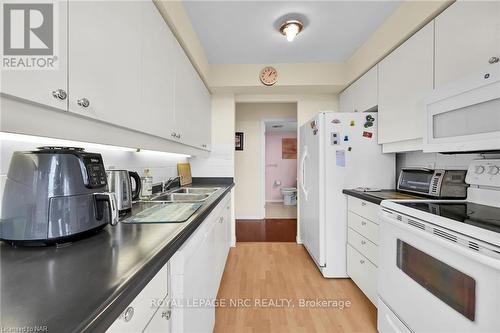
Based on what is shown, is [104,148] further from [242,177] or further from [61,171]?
[242,177]

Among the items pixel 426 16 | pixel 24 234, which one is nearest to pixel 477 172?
pixel 426 16

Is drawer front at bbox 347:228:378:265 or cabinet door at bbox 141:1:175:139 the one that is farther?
drawer front at bbox 347:228:378:265

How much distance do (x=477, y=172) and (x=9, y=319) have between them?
212 centimetres

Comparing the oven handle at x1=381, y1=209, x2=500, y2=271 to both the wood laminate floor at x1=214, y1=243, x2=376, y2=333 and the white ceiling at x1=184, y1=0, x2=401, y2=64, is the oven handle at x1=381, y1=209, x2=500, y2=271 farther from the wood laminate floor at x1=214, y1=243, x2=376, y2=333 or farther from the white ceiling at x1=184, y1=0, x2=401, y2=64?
the white ceiling at x1=184, y1=0, x2=401, y2=64

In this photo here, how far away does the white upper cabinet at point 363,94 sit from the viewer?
2.20 meters

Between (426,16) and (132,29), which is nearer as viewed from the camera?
(132,29)

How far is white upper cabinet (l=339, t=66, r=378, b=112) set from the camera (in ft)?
7.20

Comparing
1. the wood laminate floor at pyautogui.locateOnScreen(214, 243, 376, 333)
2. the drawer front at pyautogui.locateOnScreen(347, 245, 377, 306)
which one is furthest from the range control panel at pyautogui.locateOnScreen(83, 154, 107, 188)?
the drawer front at pyautogui.locateOnScreen(347, 245, 377, 306)

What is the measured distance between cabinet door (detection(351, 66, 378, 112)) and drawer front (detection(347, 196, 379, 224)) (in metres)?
1.00

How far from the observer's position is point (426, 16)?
59.4 inches

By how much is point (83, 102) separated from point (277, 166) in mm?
6105

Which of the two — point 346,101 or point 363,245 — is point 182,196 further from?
point 346,101

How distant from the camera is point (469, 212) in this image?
1.12m

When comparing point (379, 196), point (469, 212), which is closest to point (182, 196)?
point (379, 196)
